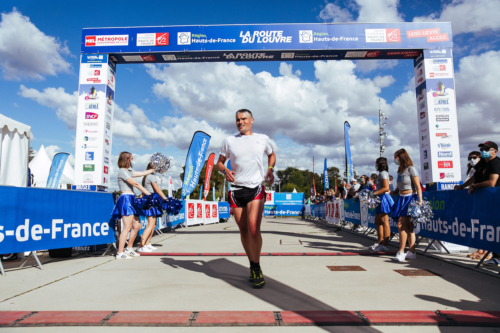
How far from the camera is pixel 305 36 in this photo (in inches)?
406

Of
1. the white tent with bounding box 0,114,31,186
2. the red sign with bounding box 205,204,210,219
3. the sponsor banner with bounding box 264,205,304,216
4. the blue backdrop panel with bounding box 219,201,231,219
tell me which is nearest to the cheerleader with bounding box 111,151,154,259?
the white tent with bounding box 0,114,31,186

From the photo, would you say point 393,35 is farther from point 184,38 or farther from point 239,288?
point 239,288

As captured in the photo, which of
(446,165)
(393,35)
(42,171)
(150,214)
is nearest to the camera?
(150,214)

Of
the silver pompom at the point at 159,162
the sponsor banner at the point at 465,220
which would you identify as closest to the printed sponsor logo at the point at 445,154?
the sponsor banner at the point at 465,220

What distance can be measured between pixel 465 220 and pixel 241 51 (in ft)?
25.0

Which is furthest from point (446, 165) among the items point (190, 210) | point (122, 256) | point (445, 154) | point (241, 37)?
point (190, 210)

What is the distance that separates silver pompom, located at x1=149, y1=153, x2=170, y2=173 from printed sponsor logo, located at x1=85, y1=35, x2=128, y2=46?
5421 millimetres

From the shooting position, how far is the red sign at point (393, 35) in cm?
1007

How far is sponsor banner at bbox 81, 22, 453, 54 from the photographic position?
10.2 metres

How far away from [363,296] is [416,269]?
2054 millimetres

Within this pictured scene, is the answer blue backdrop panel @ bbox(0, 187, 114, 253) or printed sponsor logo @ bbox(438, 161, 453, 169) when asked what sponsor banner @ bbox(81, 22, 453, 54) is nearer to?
printed sponsor logo @ bbox(438, 161, 453, 169)

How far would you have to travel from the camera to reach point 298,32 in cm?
1032

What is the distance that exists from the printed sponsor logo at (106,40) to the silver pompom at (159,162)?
17.8 feet

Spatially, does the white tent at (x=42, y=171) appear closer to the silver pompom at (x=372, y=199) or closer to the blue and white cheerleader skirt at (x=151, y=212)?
the blue and white cheerleader skirt at (x=151, y=212)
